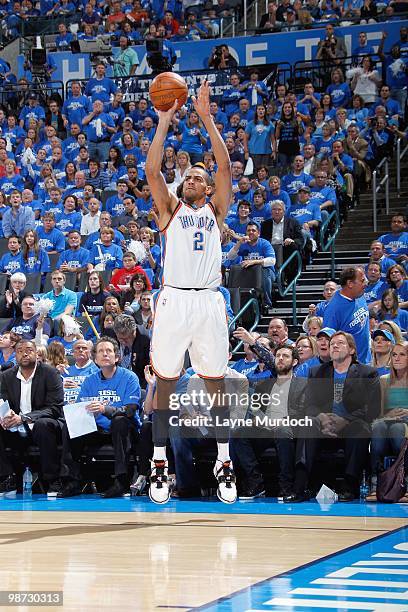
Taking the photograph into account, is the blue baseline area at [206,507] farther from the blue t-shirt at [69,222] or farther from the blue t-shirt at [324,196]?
the blue t-shirt at [69,222]

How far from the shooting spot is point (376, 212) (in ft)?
48.0

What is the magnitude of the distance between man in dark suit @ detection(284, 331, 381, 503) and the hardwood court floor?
3.60 feet

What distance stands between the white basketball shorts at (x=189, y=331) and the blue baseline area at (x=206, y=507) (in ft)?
3.71

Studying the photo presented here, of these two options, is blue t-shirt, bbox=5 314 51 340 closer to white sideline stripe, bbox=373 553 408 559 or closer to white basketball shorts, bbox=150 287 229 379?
white basketball shorts, bbox=150 287 229 379

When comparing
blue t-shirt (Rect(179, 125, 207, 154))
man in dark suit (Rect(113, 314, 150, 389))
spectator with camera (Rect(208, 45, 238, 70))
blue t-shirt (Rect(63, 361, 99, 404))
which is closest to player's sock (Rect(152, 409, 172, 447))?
blue t-shirt (Rect(63, 361, 99, 404))

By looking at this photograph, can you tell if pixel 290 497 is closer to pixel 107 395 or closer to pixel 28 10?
pixel 107 395

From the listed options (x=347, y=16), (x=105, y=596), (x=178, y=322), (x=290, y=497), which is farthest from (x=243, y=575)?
(x=347, y=16)

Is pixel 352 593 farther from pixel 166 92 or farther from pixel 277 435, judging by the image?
pixel 277 435

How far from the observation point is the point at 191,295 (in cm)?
710

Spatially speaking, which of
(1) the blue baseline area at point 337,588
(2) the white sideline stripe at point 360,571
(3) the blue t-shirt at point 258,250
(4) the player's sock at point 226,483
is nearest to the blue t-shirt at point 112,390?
(4) the player's sock at point 226,483

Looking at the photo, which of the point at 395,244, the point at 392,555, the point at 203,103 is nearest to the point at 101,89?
the point at 395,244

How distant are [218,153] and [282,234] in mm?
6111

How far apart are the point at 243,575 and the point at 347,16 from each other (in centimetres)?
1488

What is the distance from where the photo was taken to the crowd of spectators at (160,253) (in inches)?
338
